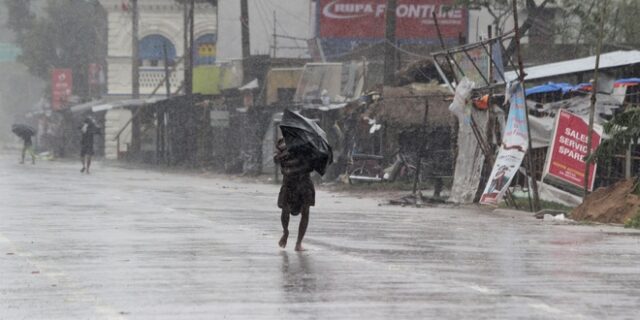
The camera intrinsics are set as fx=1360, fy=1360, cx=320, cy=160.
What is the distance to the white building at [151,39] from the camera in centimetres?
7275

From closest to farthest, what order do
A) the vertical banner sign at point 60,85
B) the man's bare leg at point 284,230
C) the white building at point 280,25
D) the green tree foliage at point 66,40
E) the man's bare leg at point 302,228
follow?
the man's bare leg at point 302,228 < the man's bare leg at point 284,230 < the white building at point 280,25 < the vertical banner sign at point 60,85 < the green tree foliage at point 66,40

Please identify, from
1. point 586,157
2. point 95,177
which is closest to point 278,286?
point 586,157

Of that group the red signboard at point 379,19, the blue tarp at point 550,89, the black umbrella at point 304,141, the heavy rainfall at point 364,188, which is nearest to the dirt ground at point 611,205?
the heavy rainfall at point 364,188

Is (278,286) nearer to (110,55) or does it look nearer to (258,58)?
(258,58)

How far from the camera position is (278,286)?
11.8 meters

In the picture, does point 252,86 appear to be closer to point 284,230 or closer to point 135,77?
point 135,77

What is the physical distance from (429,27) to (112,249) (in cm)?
3676

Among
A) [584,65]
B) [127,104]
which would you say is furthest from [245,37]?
[584,65]

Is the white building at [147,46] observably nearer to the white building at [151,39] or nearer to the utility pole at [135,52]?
the white building at [151,39]

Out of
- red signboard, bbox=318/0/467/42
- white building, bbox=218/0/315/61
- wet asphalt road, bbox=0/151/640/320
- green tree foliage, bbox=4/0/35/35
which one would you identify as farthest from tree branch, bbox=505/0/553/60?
green tree foliage, bbox=4/0/35/35

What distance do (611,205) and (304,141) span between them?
26.8 ft

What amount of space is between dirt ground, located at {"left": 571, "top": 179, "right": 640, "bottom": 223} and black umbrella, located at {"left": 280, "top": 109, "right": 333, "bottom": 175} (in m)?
7.56

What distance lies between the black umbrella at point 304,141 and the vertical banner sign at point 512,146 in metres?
9.65

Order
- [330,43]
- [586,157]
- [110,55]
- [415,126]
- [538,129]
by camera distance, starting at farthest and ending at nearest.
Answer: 1. [110,55]
2. [330,43]
3. [415,126]
4. [538,129]
5. [586,157]
